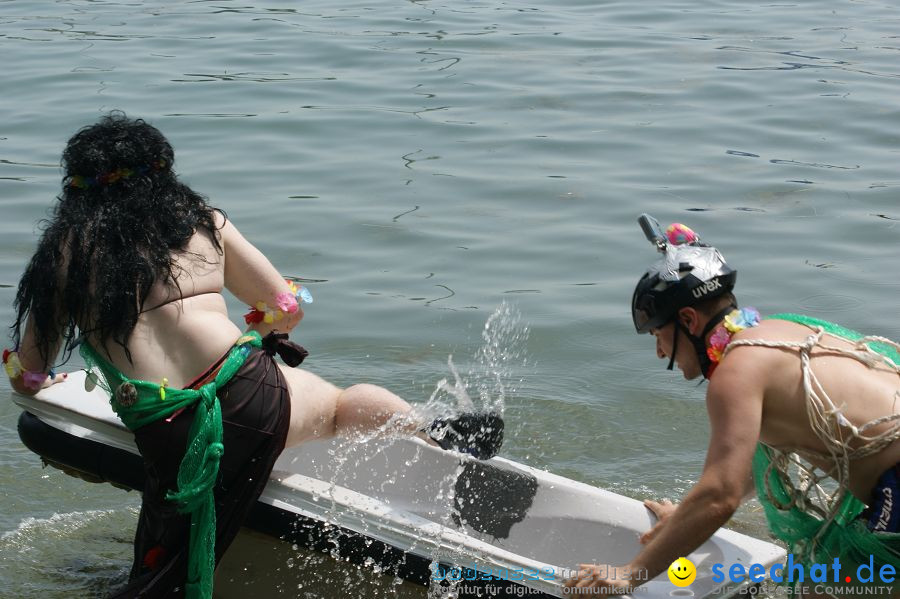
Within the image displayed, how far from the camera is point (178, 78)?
1261 centimetres

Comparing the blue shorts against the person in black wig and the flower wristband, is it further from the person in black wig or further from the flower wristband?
the flower wristband

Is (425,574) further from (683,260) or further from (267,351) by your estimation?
(683,260)

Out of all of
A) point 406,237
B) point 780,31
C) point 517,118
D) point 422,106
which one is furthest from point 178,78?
point 780,31

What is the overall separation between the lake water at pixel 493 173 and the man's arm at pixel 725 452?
1304 mm

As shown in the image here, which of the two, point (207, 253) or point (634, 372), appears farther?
point (634, 372)

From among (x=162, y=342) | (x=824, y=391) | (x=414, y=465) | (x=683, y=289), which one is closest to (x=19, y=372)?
(x=162, y=342)

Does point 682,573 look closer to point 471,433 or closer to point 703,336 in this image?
point 703,336

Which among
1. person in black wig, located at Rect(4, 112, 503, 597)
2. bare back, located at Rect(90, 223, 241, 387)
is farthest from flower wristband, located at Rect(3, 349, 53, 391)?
bare back, located at Rect(90, 223, 241, 387)

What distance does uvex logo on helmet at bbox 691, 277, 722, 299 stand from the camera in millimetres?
3688

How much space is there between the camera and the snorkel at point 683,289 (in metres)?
3.69

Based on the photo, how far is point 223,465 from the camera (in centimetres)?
434

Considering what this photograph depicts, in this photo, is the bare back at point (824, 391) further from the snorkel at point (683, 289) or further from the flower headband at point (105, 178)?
the flower headband at point (105, 178)

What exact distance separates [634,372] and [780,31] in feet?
30.4

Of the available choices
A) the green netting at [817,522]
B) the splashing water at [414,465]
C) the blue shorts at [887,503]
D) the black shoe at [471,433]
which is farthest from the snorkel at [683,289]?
the splashing water at [414,465]
